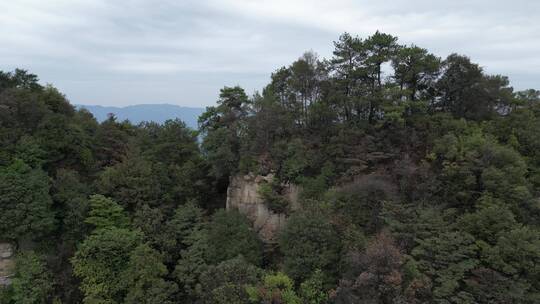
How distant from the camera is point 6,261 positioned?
69.4 ft

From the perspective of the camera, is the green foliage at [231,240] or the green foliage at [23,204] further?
the green foliage at [23,204]

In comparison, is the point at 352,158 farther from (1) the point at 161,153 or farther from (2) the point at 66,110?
(2) the point at 66,110

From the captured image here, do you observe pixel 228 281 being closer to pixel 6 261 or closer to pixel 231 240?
pixel 231 240

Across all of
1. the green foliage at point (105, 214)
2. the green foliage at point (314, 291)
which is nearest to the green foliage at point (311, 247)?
the green foliage at point (314, 291)

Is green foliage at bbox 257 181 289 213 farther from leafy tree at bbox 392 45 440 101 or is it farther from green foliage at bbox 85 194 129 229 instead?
leafy tree at bbox 392 45 440 101

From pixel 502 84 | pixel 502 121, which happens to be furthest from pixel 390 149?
pixel 502 84

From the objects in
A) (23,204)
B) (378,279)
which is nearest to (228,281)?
(378,279)

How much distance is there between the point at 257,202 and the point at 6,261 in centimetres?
1492

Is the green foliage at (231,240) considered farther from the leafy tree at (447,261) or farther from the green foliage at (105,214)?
the leafy tree at (447,261)

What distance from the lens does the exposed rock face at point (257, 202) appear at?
22.7 meters

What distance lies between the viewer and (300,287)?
16969mm

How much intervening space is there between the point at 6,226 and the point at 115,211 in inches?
219

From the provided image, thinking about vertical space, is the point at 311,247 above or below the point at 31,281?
above

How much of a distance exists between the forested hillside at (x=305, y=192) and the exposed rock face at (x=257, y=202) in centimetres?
58
